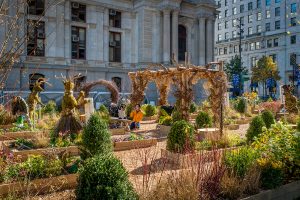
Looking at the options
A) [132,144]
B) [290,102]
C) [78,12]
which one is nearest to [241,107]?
[290,102]

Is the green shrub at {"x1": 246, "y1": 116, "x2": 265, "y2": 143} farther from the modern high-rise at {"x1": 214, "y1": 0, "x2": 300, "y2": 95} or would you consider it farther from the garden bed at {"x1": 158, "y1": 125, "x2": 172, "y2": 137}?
the modern high-rise at {"x1": 214, "y1": 0, "x2": 300, "y2": 95}

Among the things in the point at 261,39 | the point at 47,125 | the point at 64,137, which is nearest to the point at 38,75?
the point at 47,125

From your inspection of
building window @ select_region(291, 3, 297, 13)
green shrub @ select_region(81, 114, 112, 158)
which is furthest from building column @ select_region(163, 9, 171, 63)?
building window @ select_region(291, 3, 297, 13)

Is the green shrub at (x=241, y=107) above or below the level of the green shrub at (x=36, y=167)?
above

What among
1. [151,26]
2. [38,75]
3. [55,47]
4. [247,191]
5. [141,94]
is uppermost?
[151,26]

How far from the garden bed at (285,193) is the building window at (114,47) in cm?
3337

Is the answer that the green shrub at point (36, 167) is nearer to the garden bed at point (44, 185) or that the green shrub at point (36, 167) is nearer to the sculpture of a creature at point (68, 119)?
the garden bed at point (44, 185)

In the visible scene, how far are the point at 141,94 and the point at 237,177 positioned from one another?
17.6 metres

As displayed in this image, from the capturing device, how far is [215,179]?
6.31 meters

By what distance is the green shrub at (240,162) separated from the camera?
6.76 m

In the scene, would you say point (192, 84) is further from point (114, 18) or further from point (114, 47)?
point (114, 18)

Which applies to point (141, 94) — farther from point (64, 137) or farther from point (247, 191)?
point (247, 191)

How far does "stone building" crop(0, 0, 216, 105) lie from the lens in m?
33.8

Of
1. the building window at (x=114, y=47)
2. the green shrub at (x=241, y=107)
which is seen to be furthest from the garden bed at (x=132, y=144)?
the building window at (x=114, y=47)
